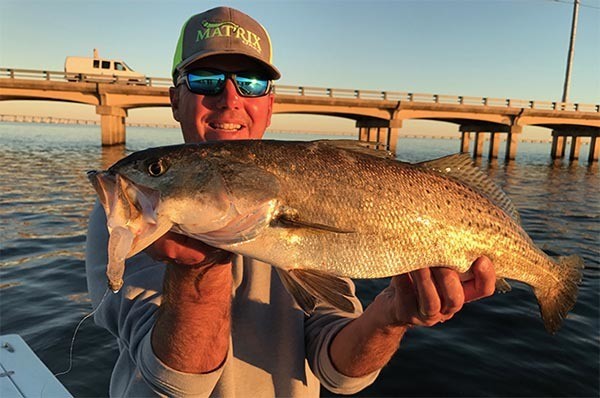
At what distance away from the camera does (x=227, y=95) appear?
120 inches

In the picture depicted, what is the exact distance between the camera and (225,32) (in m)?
3.03

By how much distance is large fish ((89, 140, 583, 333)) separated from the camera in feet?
6.76

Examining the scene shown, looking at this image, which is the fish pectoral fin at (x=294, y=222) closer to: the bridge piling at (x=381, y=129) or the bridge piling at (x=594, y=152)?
the bridge piling at (x=381, y=129)

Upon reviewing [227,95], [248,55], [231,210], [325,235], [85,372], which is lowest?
[85,372]

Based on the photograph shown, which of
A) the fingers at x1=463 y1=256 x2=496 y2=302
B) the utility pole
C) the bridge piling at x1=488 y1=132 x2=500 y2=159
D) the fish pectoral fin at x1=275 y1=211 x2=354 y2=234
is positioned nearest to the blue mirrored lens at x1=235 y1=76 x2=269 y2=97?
the fish pectoral fin at x1=275 y1=211 x2=354 y2=234

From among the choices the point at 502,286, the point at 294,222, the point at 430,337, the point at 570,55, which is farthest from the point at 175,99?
the point at 570,55

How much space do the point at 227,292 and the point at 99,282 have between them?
950 millimetres

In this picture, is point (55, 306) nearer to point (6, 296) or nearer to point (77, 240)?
point (6, 296)

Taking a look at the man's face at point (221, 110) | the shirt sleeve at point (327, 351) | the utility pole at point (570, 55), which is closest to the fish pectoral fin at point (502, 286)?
the shirt sleeve at point (327, 351)

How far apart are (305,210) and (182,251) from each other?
738mm

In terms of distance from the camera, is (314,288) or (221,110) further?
(221,110)

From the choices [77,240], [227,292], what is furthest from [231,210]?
[77,240]

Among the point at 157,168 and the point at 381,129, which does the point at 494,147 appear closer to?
the point at 381,129

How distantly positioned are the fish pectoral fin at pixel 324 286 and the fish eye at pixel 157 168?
93 centimetres
